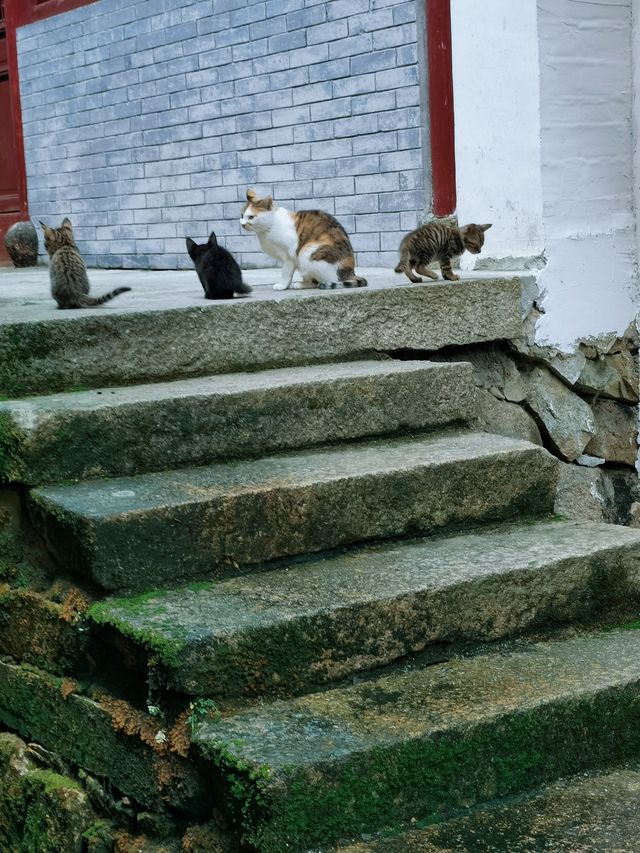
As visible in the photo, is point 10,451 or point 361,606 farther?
point 10,451

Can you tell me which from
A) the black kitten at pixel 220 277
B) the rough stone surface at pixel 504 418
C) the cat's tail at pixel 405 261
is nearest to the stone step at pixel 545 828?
the rough stone surface at pixel 504 418

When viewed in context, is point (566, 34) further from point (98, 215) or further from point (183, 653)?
point (98, 215)

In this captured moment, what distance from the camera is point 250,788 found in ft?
7.03

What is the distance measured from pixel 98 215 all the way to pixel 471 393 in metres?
4.70

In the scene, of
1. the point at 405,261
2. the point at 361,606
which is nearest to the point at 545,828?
the point at 361,606

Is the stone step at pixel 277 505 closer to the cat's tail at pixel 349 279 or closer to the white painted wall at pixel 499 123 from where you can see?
the cat's tail at pixel 349 279

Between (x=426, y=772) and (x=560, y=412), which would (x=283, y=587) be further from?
(x=560, y=412)

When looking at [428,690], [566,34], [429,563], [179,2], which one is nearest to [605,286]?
[566,34]

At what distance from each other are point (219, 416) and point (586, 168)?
2.22 m

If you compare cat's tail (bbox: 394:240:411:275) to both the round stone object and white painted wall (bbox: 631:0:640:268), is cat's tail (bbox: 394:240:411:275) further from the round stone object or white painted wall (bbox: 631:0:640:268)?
the round stone object

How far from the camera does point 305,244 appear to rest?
4395mm

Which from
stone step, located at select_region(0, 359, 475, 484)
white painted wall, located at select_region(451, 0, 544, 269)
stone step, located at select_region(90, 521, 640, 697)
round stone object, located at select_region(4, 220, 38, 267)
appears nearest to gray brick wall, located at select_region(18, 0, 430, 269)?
round stone object, located at select_region(4, 220, 38, 267)

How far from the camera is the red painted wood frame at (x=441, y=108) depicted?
5.14m

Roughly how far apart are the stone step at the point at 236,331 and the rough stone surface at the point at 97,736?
0.85 metres
